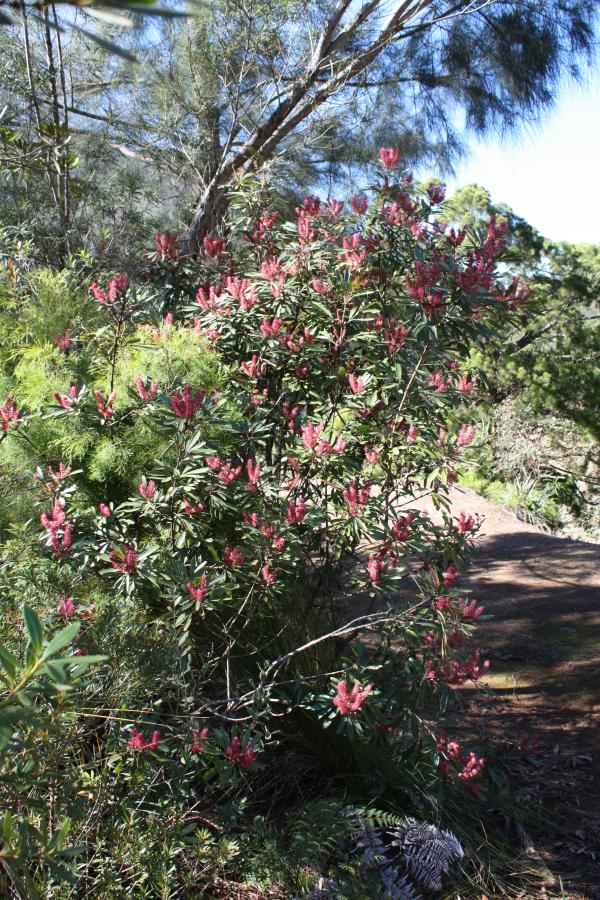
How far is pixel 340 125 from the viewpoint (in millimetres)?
7105

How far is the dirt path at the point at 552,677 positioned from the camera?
3.14 metres

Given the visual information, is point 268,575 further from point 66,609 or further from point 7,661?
point 7,661

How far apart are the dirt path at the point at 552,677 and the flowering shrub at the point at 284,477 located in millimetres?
554

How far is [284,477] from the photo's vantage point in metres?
3.31

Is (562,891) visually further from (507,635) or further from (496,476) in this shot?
(496,476)

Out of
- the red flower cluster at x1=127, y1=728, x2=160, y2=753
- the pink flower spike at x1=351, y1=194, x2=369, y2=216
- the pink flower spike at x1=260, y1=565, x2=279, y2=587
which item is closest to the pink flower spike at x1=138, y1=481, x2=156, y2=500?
the pink flower spike at x1=260, y1=565, x2=279, y2=587

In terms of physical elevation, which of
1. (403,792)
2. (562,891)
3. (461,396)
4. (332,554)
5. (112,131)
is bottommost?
(562,891)

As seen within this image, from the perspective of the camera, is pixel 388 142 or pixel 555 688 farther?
pixel 388 142

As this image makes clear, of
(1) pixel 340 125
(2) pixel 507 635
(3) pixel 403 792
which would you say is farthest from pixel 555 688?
(1) pixel 340 125

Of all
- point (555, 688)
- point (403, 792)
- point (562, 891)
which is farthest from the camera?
point (555, 688)

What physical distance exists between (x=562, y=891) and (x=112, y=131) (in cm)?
748

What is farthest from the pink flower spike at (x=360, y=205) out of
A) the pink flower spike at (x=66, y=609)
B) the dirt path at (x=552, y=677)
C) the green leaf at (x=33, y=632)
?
the green leaf at (x=33, y=632)

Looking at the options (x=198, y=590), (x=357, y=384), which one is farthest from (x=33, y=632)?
(x=357, y=384)

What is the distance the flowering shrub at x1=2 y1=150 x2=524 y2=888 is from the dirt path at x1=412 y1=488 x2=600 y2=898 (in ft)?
1.82
